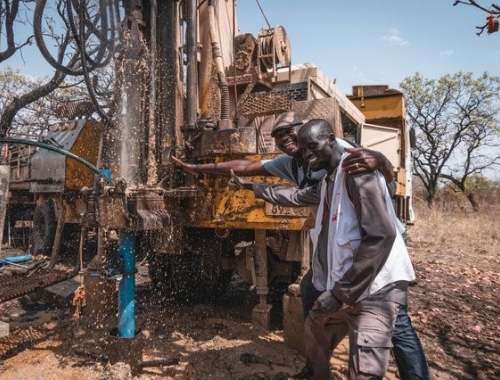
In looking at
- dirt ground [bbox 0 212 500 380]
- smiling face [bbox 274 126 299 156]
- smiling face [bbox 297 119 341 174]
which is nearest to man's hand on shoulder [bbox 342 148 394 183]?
smiling face [bbox 297 119 341 174]

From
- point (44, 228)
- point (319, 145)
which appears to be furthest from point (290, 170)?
point (44, 228)

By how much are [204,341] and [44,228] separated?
18.9ft

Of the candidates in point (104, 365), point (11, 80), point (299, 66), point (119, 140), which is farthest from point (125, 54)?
point (11, 80)

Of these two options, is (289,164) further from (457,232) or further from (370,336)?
(457,232)

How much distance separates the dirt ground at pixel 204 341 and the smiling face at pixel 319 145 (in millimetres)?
1590

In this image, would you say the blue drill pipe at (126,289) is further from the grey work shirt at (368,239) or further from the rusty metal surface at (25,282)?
the grey work shirt at (368,239)

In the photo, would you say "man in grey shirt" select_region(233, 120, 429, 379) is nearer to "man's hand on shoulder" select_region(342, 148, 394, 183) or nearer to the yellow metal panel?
"man's hand on shoulder" select_region(342, 148, 394, 183)

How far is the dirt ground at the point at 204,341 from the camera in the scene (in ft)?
9.81

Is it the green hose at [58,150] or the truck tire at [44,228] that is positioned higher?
the green hose at [58,150]

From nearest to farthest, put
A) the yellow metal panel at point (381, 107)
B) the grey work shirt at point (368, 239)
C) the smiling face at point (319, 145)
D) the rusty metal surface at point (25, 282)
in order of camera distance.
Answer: the grey work shirt at point (368, 239) < the smiling face at point (319, 145) < the rusty metal surface at point (25, 282) < the yellow metal panel at point (381, 107)

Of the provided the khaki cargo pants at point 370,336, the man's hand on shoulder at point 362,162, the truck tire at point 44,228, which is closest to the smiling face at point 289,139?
the man's hand on shoulder at point 362,162

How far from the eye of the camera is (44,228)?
8016 millimetres

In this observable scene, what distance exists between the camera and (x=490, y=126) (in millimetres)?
19234

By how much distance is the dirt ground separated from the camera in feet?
9.81
